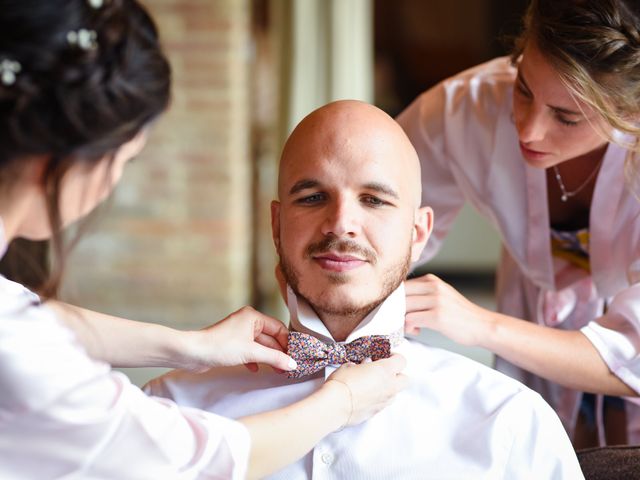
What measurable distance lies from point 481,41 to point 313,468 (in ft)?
18.6

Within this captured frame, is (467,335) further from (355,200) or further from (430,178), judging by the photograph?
(430,178)

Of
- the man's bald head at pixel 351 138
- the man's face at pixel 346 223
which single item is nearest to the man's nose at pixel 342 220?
the man's face at pixel 346 223

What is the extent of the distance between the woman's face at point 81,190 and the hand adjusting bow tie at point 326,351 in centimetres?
49

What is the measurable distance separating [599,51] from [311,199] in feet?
1.98

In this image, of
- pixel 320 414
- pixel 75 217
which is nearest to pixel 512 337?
pixel 320 414

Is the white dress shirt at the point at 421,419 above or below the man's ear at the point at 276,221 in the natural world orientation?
below

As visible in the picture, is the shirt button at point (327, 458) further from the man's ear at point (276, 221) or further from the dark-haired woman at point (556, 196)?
the man's ear at point (276, 221)

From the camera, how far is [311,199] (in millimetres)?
1659

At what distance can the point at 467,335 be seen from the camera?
172 centimetres

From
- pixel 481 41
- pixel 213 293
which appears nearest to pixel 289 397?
pixel 213 293

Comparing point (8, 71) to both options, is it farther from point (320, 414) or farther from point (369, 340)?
point (369, 340)

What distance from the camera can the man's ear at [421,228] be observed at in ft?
5.79

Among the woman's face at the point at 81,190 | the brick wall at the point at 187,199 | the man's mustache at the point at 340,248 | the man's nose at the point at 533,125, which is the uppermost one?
the woman's face at the point at 81,190

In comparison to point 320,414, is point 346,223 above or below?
above
